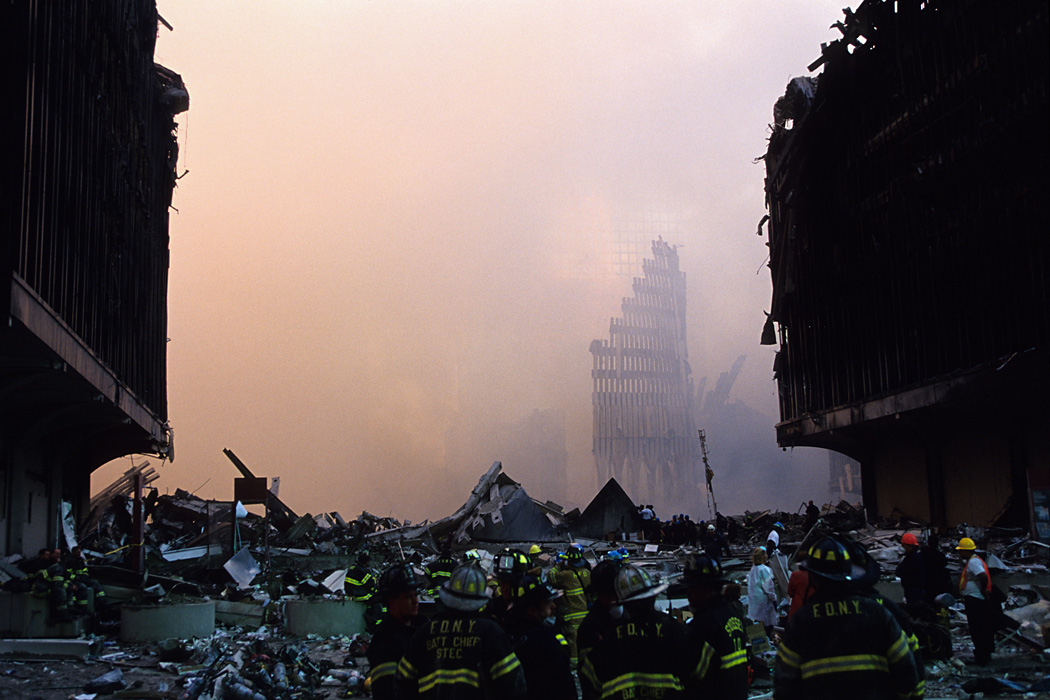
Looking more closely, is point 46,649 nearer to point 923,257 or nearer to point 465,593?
point 465,593

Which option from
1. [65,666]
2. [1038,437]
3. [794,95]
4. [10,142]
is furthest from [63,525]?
[794,95]

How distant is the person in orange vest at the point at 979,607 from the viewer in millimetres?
10445

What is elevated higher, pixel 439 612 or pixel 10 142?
pixel 10 142

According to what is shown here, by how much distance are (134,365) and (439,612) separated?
1946 cm

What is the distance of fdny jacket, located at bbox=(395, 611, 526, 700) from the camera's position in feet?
14.5

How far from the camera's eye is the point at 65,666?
11781 mm

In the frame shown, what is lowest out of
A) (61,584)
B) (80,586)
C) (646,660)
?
(80,586)

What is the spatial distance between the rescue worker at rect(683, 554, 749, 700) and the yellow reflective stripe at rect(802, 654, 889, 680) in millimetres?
611

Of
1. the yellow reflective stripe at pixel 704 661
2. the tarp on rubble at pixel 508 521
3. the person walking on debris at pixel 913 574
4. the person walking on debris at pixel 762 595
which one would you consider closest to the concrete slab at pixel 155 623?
the person walking on debris at pixel 762 595

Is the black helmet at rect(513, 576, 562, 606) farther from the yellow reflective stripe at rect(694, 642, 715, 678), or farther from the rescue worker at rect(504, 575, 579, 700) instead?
the yellow reflective stripe at rect(694, 642, 715, 678)

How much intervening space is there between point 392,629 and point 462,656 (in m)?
0.87

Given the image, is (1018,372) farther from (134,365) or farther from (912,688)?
(134,365)

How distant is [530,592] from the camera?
5430 mm

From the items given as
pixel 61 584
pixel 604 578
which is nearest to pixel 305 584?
pixel 61 584
